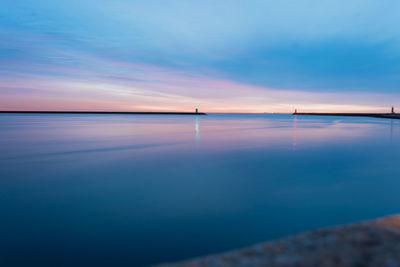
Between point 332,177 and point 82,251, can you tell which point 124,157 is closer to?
point 82,251

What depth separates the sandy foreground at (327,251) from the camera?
253cm

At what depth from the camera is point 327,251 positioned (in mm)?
2744

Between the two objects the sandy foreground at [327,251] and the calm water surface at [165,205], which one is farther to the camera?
A: the calm water surface at [165,205]

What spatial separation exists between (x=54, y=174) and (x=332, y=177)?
11.1 meters

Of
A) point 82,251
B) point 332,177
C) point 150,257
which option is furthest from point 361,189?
point 82,251

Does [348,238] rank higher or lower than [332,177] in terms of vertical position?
higher

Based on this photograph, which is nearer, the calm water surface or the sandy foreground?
the sandy foreground

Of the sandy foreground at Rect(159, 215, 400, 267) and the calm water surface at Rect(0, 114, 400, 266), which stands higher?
the sandy foreground at Rect(159, 215, 400, 267)

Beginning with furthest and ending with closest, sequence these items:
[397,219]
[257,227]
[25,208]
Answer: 1. [25,208]
2. [257,227]
3. [397,219]

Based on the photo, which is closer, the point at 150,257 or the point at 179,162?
the point at 150,257

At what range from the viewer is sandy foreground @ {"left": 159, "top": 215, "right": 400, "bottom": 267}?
2526 mm

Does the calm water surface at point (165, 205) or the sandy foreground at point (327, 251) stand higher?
the sandy foreground at point (327, 251)

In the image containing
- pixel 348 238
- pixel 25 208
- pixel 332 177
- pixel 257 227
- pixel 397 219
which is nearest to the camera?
pixel 348 238

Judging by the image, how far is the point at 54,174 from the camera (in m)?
8.60
